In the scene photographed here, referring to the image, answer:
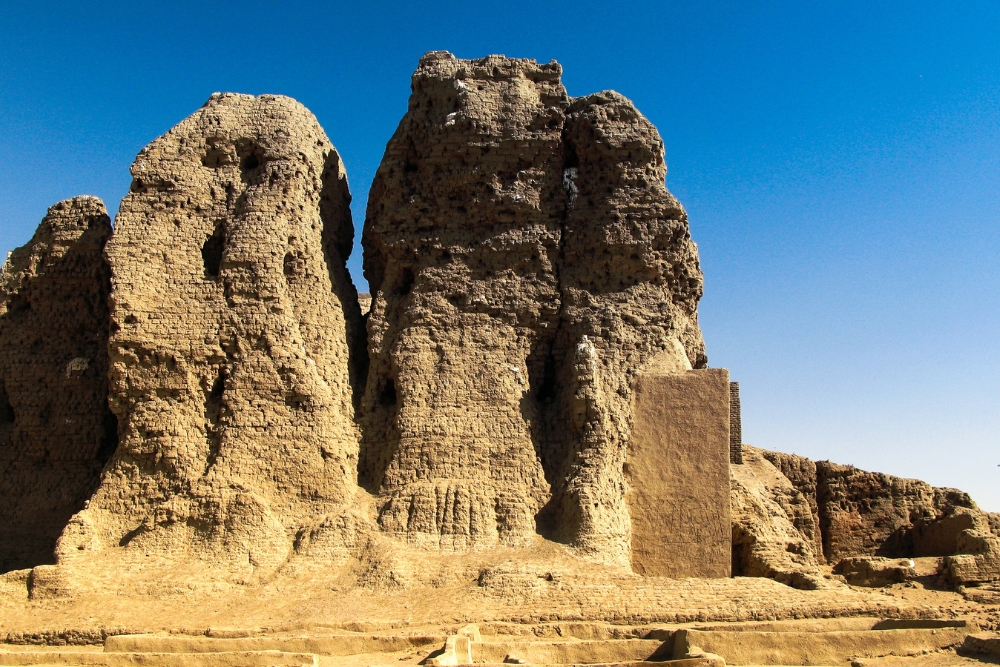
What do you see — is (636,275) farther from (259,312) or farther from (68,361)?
(68,361)

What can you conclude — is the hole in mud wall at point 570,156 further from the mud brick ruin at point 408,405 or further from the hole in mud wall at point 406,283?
the hole in mud wall at point 406,283

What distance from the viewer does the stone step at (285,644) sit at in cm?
1230

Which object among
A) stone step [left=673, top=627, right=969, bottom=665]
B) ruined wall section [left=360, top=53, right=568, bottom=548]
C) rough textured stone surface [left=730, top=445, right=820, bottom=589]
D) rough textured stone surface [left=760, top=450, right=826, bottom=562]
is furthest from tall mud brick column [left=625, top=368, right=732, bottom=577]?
rough textured stone surface [left=760, top=450, right=826, bottom=562]

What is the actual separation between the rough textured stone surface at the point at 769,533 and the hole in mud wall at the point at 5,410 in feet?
40.2

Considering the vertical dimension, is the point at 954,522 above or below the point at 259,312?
below

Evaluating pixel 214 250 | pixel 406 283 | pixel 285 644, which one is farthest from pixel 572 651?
pixel 214 250

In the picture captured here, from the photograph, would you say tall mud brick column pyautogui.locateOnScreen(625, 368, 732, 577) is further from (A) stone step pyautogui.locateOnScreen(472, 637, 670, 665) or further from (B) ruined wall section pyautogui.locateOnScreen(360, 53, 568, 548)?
(A) stone step pyautogui.locateOnScreen(472, 637, 670, 665)

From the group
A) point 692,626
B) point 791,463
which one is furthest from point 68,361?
point 791,463

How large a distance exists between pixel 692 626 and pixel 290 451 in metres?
6.60

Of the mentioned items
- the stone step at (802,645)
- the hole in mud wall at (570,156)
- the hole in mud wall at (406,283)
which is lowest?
the stone step at (802,645)

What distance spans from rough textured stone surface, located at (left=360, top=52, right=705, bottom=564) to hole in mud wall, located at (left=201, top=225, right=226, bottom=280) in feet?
8.49

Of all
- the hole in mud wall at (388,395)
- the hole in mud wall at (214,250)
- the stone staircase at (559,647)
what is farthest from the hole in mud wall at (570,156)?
the stone staircase at (559,647)

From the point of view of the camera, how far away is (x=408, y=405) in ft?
53.8

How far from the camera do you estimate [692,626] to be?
1288 cm
